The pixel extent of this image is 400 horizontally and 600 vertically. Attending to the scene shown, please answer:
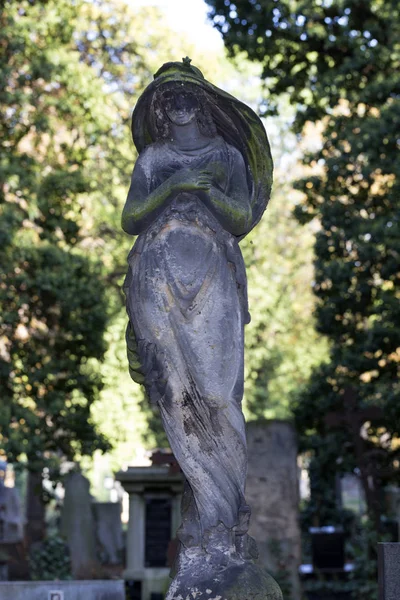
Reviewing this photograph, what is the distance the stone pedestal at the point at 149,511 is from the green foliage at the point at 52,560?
2906mm

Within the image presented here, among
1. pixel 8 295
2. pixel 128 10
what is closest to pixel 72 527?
pixel 8 295

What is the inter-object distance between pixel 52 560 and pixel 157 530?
11.2ft

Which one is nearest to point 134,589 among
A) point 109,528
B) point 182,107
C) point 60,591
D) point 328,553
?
point 328,553

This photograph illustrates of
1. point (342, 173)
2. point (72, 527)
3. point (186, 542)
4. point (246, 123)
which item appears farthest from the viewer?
point (72, 527)

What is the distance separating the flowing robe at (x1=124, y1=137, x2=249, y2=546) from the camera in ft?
19.1

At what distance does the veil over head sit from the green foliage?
12.8m

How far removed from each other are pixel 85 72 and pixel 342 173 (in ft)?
17.3

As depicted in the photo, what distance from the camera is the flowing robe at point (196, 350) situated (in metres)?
5.82

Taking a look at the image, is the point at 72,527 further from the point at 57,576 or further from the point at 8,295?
the point at 8,295

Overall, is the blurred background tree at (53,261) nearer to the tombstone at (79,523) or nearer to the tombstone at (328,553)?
the tombstone at (79,523)

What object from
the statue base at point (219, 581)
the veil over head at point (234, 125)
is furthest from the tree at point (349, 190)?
the statue base at point (219, 581)

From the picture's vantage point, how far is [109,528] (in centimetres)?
2275

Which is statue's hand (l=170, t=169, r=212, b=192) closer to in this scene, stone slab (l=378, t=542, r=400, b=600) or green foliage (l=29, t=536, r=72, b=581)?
stone slab (l=378, t=542, r=400, b=600)

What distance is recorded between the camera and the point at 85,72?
19438 millimetres
